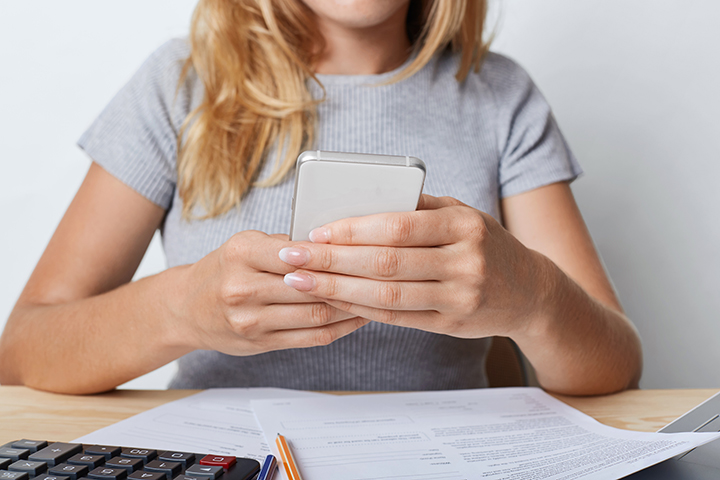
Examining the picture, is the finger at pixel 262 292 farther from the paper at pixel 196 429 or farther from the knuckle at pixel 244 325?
the paper at pixel 196 429

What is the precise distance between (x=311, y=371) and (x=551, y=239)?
0.42 meters

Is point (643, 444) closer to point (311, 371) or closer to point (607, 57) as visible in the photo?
point (311, 371)

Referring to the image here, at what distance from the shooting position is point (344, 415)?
1.86 feet

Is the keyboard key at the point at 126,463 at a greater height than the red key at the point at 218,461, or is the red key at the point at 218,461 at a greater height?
the keyboard key at the point at 126,463

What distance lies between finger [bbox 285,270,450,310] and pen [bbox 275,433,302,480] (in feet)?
0.42

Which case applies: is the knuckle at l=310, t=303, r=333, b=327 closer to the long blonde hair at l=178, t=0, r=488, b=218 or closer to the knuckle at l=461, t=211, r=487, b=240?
the knuckle at l=461, t=211, r=487, b=240

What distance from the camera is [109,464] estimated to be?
0.39 m

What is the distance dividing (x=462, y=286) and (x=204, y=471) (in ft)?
0.81

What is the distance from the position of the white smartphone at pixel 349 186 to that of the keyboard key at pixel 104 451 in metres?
0.21

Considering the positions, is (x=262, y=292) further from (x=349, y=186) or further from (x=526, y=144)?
(x=526, y=144)

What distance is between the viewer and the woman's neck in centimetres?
90

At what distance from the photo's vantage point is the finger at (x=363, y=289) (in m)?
0.44

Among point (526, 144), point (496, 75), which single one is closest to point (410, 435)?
point (526, 144)

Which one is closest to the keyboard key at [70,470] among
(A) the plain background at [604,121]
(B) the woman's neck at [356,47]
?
(B) the woman's neck at [356,47]
